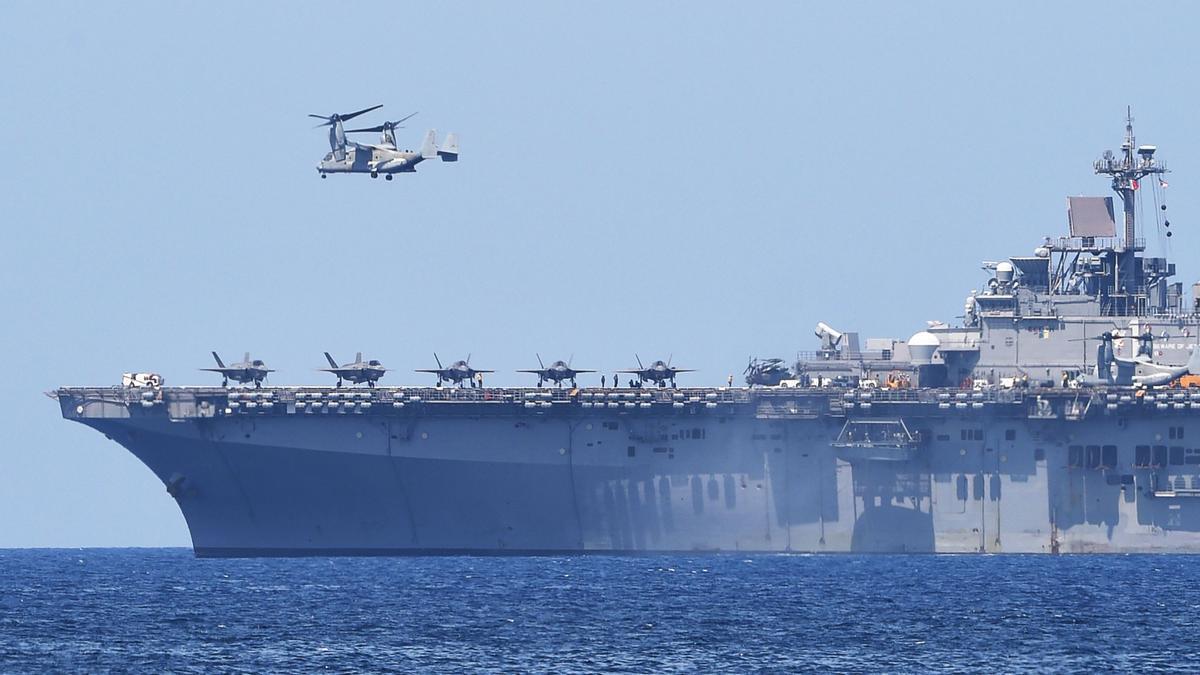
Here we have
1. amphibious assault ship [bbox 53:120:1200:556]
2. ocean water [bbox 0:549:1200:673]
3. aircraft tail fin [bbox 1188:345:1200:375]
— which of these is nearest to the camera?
ocean water [bbox 0:549:1200:673]

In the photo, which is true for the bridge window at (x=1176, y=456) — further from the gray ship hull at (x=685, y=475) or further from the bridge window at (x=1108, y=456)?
the bridge window at (x=1108, y=456)

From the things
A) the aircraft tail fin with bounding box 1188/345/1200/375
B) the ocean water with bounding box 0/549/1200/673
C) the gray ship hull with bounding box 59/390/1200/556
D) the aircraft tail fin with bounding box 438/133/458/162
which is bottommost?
the ocean water with bounding box 0/549/1200/673

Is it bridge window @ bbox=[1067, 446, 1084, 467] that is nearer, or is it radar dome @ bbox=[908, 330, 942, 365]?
bridge window @ bbox=[1067, 446, 1084, 467]

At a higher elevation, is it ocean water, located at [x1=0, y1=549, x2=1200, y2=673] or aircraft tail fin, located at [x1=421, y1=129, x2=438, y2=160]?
aircraft tail fin, located at [x1=421, y1=129, x2=438, y2=160]

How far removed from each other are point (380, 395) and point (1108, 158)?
22.9 m

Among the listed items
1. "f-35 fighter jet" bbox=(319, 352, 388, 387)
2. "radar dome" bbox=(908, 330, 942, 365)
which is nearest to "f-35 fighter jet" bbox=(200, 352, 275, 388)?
"f-35 fighter jet" bbox=(319, 352, 388, 387)

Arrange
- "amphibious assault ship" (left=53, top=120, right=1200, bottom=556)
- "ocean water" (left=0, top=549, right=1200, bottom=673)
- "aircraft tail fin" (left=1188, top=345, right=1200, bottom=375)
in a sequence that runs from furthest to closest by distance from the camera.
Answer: "aircraft tail fin" (left=1188, top=345, right=1200, bottom=375) → "amphibious assault ship" (left=53, top=120, right=1200, bottom=556) → "ocean water" (left=0, top=549, right=1200, bottom=673)

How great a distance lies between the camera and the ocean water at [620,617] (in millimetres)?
38375

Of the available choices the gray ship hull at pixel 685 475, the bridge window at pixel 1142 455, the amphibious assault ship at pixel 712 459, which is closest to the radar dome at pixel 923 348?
the amphibious assault ship at pixel 712 459

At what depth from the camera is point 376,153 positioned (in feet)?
192

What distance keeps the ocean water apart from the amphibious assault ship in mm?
1148

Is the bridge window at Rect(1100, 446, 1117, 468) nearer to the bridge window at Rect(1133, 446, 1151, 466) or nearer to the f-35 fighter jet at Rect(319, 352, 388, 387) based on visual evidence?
the bridge window at Rect(1133, 446, 1151, 466)

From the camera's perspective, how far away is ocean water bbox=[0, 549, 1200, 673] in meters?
38.4

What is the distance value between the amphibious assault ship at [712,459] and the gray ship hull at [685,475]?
2.1 inches
